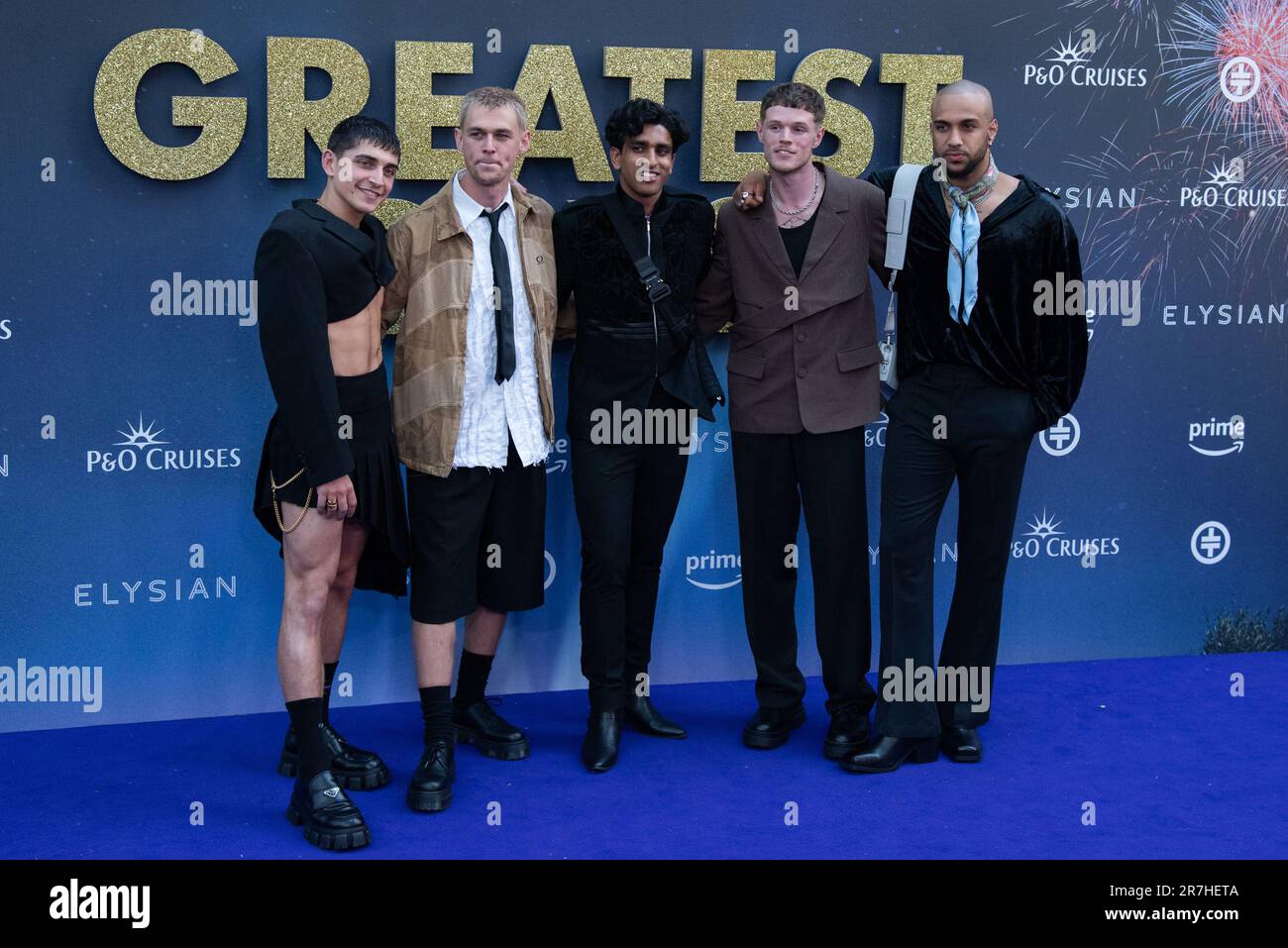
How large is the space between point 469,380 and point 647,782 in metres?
1.26

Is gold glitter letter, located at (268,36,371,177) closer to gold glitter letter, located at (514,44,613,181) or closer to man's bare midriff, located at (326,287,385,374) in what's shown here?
gold glitter letter, located at (514,44,613,181)

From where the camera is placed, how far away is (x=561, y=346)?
4.39 m

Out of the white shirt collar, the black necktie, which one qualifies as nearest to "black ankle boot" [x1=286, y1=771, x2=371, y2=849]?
the black necktie

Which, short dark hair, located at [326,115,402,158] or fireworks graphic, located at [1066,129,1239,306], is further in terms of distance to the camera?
fireworks graphic, located at [1066,129,1239,306]

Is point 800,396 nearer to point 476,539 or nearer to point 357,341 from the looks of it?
point 476,539

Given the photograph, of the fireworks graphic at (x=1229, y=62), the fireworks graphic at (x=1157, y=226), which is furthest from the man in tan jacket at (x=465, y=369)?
the fireworks graphic at (x=1229, y=62)

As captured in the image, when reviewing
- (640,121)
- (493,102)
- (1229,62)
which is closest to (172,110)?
(493,102)

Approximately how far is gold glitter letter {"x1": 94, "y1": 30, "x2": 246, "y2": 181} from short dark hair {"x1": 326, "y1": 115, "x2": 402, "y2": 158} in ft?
2.57

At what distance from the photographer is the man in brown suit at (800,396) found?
12.8ft

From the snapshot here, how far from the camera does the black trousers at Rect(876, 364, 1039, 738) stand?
384 cm

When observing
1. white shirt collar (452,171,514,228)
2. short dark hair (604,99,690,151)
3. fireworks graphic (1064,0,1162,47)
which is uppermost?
fireworks graphic (1064,0,1162,47)

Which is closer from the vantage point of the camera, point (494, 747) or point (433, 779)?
point (433, 779)

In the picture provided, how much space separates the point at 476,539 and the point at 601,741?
28.0 inches

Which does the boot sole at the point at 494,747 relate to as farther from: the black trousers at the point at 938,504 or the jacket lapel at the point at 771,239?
the jacket lapel at the point at 771,239
